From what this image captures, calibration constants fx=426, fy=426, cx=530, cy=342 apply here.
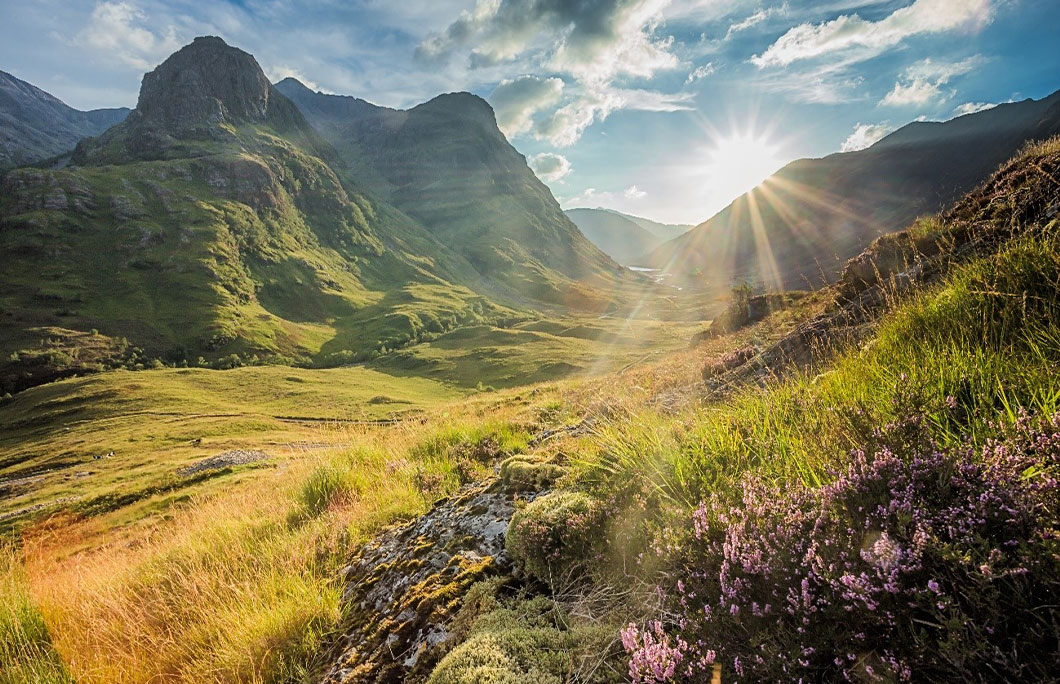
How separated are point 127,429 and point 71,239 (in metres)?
154

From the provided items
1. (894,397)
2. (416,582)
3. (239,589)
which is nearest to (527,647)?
(416,582)

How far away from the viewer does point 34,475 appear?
5794 cm

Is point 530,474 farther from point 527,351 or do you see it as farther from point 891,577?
point 527,351

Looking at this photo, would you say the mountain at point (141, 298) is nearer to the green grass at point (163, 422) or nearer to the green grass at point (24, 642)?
the green grass at point (163, 422)

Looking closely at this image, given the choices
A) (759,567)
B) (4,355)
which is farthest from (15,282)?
(759,567)

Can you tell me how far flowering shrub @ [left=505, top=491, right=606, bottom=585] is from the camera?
371 centimetres

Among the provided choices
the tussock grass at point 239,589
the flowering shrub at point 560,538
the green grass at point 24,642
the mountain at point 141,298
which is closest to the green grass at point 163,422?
the mountain at point 141,298

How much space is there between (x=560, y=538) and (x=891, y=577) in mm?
2552

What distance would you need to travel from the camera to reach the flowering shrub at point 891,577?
1547 millimetres

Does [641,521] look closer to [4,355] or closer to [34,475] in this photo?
[34,475]

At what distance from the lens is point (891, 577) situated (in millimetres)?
1781

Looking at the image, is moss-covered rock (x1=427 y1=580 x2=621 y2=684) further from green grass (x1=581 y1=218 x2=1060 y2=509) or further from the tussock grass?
the tussock grass

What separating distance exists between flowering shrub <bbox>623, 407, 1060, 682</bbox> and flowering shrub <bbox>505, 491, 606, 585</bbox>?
113cm

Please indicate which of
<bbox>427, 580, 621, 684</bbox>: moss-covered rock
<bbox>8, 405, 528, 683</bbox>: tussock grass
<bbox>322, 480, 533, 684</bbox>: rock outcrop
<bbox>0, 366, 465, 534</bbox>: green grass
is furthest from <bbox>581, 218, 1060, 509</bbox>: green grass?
<bbox>0, 366, 465, 534</bbox>: green grass
